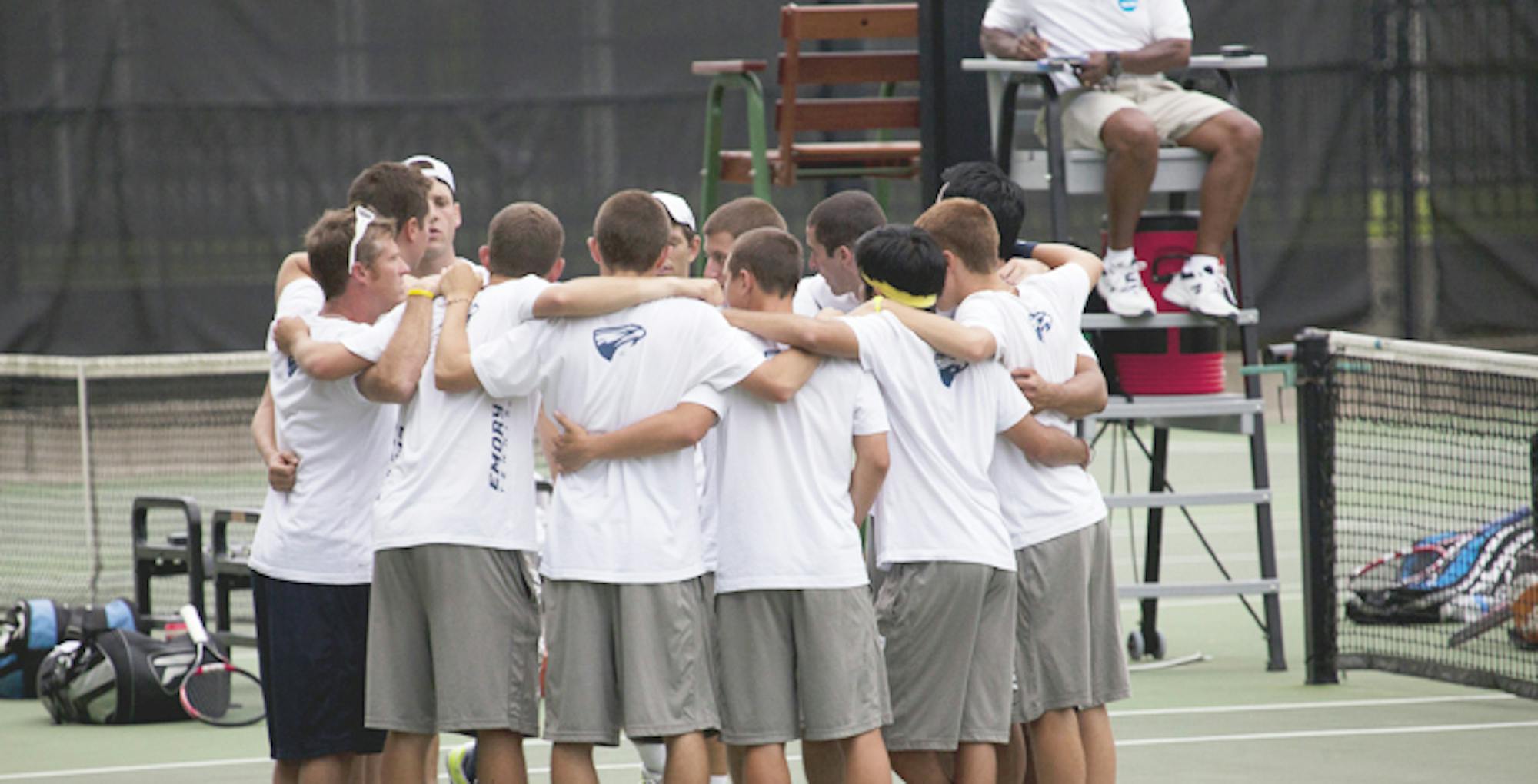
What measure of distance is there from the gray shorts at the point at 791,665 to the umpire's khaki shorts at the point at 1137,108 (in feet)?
10.4

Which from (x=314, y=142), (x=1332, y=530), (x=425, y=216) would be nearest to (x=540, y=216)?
(x=425, y=216)

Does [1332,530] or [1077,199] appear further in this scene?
[1077,199]

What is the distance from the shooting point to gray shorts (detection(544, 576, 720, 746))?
4.76 meters

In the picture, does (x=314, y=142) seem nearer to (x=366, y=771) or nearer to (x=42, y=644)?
(x=42, y=644)

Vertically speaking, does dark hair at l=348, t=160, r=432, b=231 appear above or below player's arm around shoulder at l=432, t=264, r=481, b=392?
above

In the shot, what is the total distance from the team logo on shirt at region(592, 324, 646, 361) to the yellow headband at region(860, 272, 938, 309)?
1.91ft

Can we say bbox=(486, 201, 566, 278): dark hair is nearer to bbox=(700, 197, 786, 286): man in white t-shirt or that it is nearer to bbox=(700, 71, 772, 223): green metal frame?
bbox=(700, 197, 786, 286): man in white t-shirt

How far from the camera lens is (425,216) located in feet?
17.1

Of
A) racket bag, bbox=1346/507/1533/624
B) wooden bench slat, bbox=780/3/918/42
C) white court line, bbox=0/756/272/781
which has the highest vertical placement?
wooden bench slat, bbox=780/3/918/42

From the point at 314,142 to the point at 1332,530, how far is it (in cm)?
A: 943

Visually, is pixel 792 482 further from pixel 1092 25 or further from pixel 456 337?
pixel 1092 25

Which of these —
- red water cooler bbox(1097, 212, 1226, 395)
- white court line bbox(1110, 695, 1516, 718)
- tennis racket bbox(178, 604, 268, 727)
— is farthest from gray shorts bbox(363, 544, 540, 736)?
red water cooler bbox(1097, 212, 1226, 395)

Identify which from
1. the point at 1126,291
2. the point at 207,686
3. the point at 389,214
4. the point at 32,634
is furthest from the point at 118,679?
the point at 1126,291

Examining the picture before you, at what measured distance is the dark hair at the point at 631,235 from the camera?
193 inches
